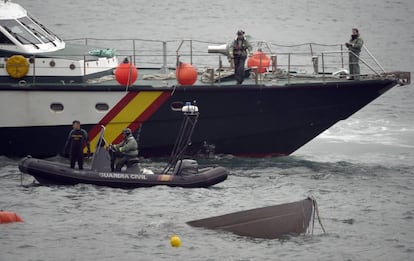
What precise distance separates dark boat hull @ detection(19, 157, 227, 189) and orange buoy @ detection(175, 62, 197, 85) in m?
3.17

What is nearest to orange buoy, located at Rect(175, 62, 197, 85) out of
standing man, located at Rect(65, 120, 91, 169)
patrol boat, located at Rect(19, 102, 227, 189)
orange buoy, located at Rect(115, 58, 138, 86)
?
orange buoy, located at Rect(115, 58, 138, 86)

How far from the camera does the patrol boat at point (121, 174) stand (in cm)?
2636

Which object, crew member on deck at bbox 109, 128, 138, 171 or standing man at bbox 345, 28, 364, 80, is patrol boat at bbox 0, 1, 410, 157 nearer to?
standing man at bbox 345, 28, 364, 80

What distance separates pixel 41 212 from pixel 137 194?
7.39 ft

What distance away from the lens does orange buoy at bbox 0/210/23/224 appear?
2470 cm

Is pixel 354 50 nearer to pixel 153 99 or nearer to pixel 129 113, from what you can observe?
pixel 153 99

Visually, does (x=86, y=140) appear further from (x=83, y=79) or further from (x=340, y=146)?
(x=340, y=146)

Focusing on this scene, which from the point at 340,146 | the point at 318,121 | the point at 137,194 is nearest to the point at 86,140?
the point at 137,194

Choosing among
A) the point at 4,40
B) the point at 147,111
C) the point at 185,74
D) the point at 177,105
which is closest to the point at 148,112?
the point at 147,111

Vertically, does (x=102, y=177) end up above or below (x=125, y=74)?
below

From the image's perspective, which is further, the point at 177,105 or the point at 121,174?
the point at 177,105

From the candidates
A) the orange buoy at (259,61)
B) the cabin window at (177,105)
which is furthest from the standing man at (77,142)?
the orange buoy at (259,61)

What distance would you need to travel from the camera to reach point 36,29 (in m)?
30.3

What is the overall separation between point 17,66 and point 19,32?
56.1 inches
